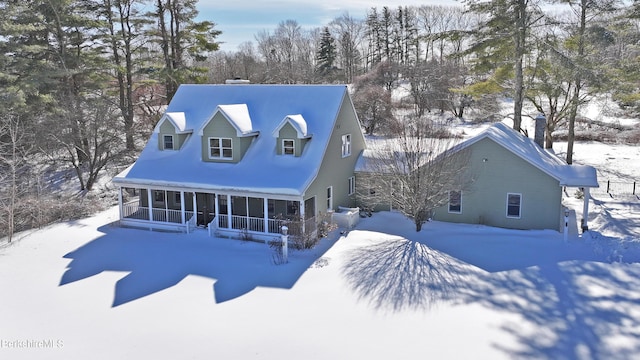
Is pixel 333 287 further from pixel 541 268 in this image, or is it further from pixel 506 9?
pixel 506 9

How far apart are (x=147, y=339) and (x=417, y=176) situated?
1128cm

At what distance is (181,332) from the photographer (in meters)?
11.6

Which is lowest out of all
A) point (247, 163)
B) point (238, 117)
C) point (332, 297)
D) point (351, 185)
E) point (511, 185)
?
point (332, 297)

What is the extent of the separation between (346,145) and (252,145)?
421 centimetres

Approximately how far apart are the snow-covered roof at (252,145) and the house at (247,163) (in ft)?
0.15

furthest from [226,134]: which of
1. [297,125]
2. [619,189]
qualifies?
[619,189]

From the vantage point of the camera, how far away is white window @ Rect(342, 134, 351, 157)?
21.3 m

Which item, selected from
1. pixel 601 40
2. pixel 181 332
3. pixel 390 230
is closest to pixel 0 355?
pixel 181 332

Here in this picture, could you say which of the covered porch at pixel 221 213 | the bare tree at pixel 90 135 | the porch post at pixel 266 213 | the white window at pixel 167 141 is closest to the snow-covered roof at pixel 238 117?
the white window at pixel 167 141

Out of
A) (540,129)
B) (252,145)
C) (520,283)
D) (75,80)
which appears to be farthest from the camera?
(75,80)

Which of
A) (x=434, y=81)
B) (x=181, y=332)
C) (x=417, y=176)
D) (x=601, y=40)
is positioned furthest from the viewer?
(x=434, y=81)

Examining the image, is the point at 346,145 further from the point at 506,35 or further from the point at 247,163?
the point at 506,35

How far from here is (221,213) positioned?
20.6 metres

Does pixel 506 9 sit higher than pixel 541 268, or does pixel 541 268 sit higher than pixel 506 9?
pixel 506 9
